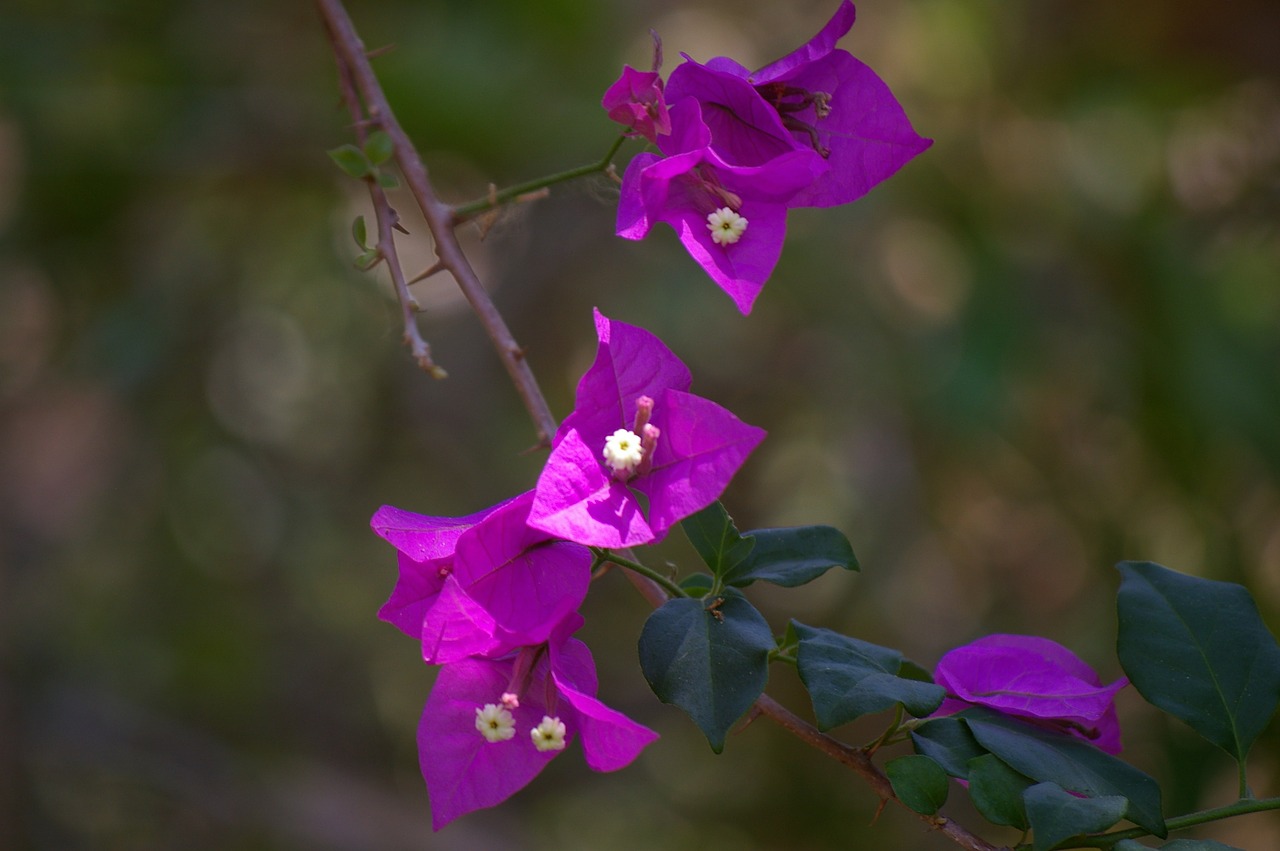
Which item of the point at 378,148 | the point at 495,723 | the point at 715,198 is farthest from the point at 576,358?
the point at 495,723

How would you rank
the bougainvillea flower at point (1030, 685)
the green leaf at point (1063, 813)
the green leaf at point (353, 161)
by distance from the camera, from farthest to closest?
the green leaf at point (353, 161), the bougainvillea flower at point (1030, 685), the green leaf at point (1063, 813)

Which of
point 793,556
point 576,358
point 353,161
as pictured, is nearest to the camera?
point 793,556

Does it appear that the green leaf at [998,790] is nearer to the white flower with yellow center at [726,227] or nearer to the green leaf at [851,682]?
the green leaf at [851,682]

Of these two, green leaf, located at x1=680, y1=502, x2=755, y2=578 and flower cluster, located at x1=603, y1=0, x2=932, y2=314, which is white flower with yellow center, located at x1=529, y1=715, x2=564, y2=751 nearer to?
green leaf, located at x1=680, y1=502, x2=755, y2=578

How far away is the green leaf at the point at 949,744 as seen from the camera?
585 mm

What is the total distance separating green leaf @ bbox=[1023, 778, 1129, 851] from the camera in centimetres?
51

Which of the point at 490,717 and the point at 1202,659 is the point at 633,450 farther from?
the point at 1202,659

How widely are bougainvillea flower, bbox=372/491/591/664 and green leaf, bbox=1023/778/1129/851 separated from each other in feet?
A: 0.81

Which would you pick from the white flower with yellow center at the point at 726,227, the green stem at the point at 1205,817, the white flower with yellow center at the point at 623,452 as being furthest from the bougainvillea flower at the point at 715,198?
the green stem at the point at 1205,817

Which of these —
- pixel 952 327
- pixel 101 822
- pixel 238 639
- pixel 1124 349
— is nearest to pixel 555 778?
pixel 238 639

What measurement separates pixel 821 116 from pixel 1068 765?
410 mm

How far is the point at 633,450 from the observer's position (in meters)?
0.56

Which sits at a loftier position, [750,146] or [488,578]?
[750,146]

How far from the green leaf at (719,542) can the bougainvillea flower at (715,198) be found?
0.13m
